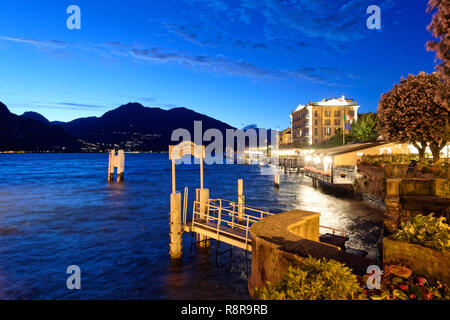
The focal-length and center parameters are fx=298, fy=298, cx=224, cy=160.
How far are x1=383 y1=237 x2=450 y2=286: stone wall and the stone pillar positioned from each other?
1015cm

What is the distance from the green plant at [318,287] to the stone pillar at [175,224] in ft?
33.2

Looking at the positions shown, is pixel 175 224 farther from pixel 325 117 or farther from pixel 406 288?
pixel 325 117

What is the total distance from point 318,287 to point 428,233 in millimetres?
2707

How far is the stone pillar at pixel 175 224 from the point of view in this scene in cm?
1434

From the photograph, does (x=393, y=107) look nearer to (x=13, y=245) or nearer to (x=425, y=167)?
(x=425, y=167)

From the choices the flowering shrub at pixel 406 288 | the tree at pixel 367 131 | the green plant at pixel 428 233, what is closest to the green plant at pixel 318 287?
the flowering shrub at pixel 406 288

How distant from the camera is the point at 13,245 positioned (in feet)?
65.9

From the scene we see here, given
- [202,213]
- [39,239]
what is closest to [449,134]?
[202,213]

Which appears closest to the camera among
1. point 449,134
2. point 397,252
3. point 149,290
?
point 397,252

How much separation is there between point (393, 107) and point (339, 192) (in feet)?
45.4

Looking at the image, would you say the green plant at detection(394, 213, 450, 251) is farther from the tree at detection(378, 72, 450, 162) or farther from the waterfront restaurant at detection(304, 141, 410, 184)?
the waterfront restaurant at detection(304, 141, 410, 184)

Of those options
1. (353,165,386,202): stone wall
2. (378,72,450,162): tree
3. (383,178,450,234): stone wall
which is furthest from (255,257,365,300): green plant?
(378,72,450,162): tree

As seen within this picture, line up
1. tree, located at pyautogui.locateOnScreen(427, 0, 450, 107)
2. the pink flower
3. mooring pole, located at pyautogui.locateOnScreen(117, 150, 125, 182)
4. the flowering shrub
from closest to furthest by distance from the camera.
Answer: the flowering shrub → the pink flower → tree, located at pyautogui.locateOnScreen(427, 0, 450, 107) → mooring pole, located at pyautogui.locateOnScreen(117, 150, 125, 182)

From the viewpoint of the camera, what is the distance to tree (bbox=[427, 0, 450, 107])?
1334 centimetres
